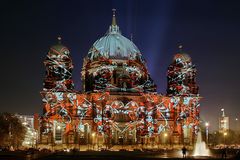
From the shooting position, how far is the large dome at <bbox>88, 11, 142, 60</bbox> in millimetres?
113562

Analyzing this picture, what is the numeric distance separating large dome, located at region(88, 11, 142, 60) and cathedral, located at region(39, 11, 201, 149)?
17.4 ft

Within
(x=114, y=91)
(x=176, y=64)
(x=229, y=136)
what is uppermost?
(x=176, y=64)

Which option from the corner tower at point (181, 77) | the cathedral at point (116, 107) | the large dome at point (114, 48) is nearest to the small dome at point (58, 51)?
the cathedral at point (116, 107)

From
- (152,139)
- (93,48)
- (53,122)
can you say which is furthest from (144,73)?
(53,122)

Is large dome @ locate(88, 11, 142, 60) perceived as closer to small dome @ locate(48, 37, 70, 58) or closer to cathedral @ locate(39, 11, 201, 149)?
cathedral @ locate(39, 11, 201, 149)

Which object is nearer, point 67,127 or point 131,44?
point 67,127

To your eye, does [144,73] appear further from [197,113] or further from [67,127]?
[67,127]

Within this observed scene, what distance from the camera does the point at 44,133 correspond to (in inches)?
3578

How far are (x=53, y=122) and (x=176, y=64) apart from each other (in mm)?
32090

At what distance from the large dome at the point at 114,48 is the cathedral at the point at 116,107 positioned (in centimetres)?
531

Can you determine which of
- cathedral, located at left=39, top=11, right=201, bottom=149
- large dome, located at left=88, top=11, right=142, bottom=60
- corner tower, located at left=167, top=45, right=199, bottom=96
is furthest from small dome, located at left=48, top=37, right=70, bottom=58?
corner tower, located at left=167, top=45, right=199, bottom=96

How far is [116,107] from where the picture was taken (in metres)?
98.1

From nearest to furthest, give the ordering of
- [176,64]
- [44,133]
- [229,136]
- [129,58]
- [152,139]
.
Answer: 1. [44,133]
2. [152,139]
3. [176,64]
4. [129,58]
5. [229,136]

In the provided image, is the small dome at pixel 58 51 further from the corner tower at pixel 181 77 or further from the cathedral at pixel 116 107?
the corner tower at pixel 181 77
